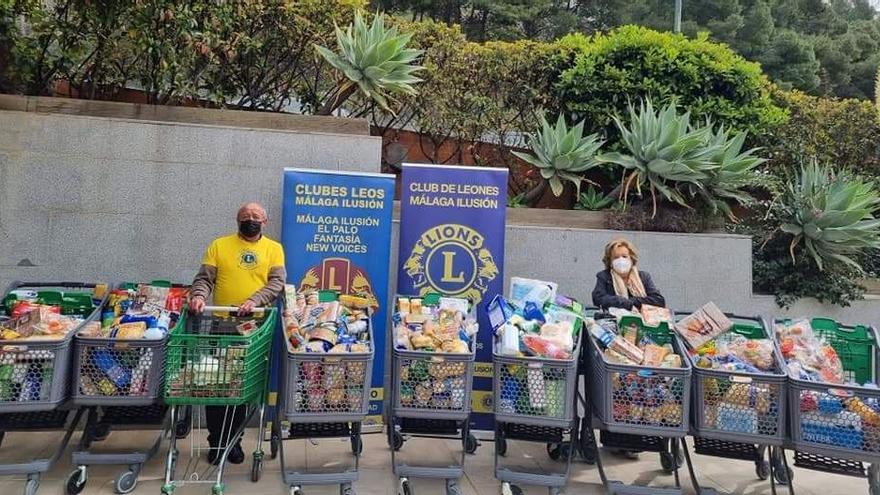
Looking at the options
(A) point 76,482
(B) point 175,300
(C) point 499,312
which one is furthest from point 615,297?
(A) point 76,482

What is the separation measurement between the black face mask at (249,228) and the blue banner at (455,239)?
124 cm

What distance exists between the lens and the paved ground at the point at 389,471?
4289 millimetres

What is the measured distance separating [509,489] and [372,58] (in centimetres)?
397

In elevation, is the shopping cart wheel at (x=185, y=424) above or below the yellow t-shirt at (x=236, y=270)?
below

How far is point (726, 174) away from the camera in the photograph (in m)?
6.44

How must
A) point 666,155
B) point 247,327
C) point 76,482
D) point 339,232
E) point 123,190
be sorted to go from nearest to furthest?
1. point 76,482
2. point 247,327
3. point 339,232
4. point 123,190
5. point 666,155

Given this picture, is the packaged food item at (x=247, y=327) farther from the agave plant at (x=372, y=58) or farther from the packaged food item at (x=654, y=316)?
the agave plant at (x=372, y=58)

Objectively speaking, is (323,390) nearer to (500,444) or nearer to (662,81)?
(500,444)

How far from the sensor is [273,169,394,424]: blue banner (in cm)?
522

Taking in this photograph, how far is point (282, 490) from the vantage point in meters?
4.28

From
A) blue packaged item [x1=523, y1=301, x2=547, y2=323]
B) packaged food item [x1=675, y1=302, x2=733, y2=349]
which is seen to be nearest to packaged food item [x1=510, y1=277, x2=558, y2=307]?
blue packaged item [x1=523, y1=301, x2=547, y2=323]

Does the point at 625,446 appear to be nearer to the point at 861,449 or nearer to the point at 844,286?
the point at 861,449

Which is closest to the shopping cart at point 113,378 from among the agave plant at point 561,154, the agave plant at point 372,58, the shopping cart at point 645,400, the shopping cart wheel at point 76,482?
the shopping cart wheel at point 76,482

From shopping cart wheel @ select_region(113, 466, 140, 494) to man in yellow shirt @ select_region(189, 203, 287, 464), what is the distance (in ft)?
1.84
